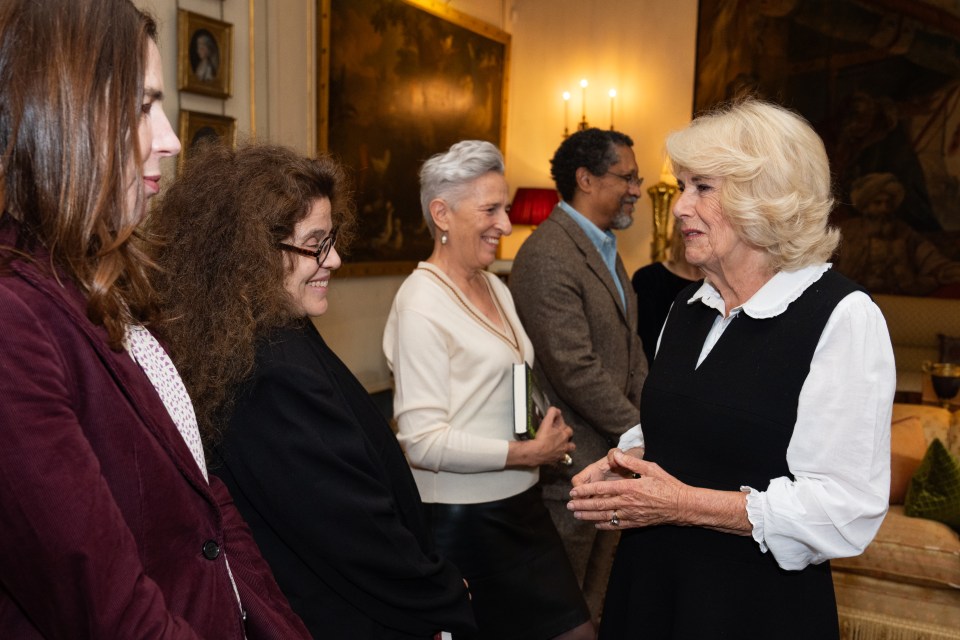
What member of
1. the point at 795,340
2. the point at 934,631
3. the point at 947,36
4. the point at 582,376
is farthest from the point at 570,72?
the point at 795,340

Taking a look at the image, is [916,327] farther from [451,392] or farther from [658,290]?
[451,392]

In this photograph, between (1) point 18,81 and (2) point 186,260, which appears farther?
(2) point 186,260

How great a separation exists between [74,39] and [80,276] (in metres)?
0.31

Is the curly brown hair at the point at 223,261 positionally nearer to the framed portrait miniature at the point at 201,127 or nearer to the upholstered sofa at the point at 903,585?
the framed portrait miniature at the point at 201,127

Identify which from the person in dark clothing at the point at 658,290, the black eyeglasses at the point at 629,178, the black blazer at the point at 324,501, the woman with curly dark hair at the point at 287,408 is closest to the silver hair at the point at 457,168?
the black eyeglasses at the point at 629,178

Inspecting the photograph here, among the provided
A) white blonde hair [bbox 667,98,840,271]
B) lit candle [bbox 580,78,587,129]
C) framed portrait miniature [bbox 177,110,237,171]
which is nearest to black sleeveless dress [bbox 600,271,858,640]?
white blonde hair [bbox 667,98,840,271]

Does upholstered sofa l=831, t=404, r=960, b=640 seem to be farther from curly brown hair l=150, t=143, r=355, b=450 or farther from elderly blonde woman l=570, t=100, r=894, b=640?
curly brown hair l=150, t=143, r=355, b=450

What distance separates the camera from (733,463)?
1.76 m

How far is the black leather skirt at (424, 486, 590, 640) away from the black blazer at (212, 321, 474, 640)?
2.21 ft

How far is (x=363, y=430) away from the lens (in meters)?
1.79

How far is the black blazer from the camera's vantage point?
1.61 m

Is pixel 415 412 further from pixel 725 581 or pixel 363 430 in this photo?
pixel 725 581

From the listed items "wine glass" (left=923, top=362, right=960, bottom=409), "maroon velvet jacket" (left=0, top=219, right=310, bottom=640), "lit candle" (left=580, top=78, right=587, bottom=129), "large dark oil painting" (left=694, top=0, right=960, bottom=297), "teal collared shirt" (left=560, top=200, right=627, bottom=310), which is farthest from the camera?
"lit candle" (left=580, top=78, right=587, bottom=129)

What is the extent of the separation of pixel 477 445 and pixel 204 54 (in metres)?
2.68
